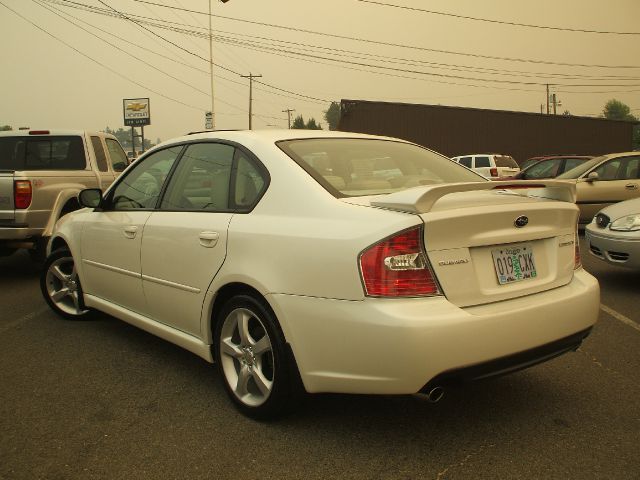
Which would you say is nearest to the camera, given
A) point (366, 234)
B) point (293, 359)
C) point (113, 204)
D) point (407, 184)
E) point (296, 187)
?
point (366, 234)

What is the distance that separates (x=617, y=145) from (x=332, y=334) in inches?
1839

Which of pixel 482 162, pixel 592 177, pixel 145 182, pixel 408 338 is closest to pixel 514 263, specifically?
pixel 408 338

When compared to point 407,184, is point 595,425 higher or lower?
lower

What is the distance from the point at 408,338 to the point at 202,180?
179 centimetres

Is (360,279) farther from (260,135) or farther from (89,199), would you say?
(89,199)

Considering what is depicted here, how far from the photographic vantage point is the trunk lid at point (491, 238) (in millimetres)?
2520

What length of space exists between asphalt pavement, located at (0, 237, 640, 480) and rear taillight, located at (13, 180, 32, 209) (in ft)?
10.1

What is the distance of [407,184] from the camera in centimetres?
340

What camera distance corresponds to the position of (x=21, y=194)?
672 cm

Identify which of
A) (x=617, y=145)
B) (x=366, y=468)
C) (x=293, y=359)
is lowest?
(x=366, y=468)

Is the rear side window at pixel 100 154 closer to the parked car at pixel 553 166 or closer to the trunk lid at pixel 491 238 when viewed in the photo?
the trunk lid at pixel 491 238

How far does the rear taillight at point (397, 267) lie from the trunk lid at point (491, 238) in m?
0.05

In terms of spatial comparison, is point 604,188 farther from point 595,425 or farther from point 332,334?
point 332,334

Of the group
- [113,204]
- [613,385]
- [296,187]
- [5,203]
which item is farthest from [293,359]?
[5,203]
